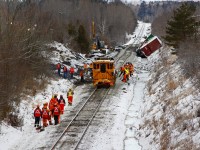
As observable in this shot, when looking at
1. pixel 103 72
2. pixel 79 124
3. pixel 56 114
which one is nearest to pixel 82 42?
pixel 103 72

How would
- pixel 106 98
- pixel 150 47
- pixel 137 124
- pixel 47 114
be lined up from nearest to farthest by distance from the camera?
pixel 47 114 < pixel 137 124 < pixel 106 98 < pixel 150 47

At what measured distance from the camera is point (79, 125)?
68.6ft

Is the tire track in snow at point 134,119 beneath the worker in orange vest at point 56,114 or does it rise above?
beneath

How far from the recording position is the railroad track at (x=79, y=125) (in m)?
17.7

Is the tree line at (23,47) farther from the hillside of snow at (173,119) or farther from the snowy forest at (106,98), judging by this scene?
the hillside of snow at (173,119)

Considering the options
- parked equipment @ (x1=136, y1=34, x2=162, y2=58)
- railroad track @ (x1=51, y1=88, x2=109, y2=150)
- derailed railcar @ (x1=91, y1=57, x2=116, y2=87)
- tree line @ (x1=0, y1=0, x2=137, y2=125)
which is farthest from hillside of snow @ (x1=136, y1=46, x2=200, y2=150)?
parked equipment @ (x1=136, y1=34, x2=162, y2=58)

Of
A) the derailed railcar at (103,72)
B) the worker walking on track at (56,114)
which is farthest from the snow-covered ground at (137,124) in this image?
the derailed railcar at (103,72)

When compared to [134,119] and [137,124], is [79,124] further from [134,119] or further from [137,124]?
[134,119]

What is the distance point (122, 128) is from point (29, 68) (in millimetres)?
12247

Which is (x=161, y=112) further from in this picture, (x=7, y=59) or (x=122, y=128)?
(x=7, y=59)

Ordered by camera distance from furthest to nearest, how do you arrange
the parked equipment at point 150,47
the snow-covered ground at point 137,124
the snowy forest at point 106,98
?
the parked equipment at point 150,47 < the snowy forest at point 106,98 < the snow-covered ground at point 137,124

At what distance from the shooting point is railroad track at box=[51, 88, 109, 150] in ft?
58.1

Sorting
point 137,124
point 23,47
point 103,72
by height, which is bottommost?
point 137,124

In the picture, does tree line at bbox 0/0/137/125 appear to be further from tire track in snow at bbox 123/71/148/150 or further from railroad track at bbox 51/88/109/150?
tire track in snow at bbox 123/71/148/150
